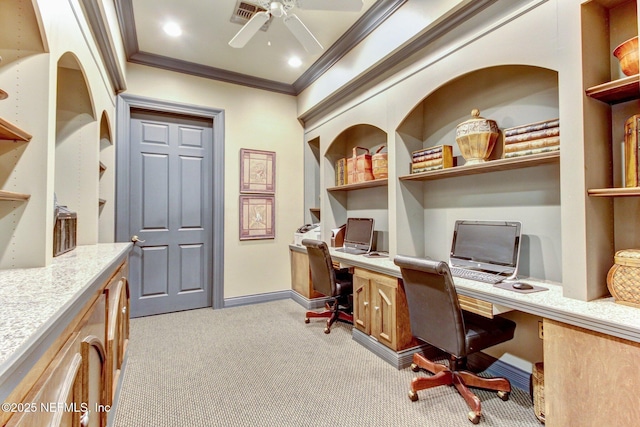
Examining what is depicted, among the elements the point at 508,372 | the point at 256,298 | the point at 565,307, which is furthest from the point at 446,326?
the point at 256,298

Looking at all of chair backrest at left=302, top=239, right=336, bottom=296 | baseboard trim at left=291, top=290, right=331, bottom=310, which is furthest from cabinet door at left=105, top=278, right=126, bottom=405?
baseboard trim at left=291, top=290, right=331, bottom=310

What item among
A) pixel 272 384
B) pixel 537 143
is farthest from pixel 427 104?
pixel 272 384

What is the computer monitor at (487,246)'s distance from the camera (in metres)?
2.08

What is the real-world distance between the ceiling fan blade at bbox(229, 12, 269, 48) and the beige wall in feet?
4.92

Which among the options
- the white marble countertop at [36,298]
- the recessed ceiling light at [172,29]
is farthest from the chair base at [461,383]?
the recessed ceiling light at [172,29]

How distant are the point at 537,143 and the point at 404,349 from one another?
69.3 inches

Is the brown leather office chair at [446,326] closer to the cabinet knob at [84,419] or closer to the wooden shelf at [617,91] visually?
the wooden shelf at [617,91]

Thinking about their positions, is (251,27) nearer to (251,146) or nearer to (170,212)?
(251,146)

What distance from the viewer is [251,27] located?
8.06ft

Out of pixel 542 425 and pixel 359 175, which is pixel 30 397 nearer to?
pixel 542 425

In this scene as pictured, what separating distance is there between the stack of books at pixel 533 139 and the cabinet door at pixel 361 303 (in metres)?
1.54

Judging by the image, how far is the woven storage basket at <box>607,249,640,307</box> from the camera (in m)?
1.46

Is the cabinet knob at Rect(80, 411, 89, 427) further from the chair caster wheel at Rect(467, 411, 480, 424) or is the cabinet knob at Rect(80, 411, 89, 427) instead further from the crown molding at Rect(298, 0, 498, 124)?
the crown molding at Rect(298, 0, 498, 124)

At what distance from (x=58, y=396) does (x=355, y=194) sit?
341cm
